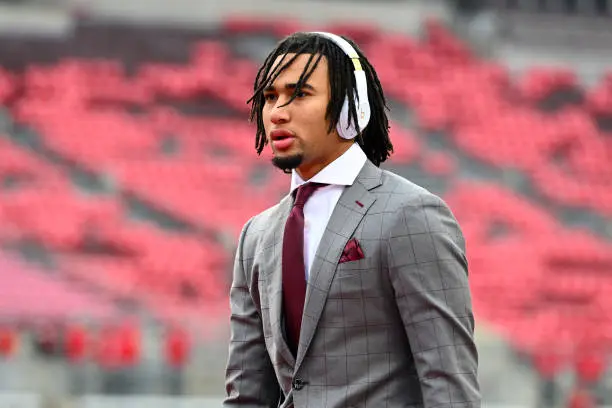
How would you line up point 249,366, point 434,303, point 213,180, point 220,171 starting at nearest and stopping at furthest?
point 434,303
point 249,366
point 213,180
point 220,171

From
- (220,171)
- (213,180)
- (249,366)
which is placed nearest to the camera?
(249,366)

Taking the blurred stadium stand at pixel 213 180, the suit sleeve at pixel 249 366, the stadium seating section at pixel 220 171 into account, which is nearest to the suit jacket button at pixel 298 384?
the suit sleeve at pixel 249 366

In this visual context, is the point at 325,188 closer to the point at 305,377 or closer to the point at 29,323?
the point at 305,377

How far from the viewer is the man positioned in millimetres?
1781

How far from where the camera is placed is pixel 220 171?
11.6m

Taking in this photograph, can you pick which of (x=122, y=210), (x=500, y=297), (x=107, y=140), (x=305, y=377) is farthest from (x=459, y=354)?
(x=107, y=140)

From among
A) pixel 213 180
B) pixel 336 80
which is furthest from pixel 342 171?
pixel 213 180

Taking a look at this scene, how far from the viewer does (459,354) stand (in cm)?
177

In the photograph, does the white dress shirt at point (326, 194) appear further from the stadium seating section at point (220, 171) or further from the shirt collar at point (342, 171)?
the stadium seating section at point (220, 171)

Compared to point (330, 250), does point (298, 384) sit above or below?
below

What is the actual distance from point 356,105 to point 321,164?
10cm

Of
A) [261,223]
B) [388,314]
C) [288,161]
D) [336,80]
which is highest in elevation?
[336,80]

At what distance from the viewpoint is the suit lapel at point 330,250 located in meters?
1.81

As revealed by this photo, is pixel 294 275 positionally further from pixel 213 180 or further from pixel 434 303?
pixel 213 180
